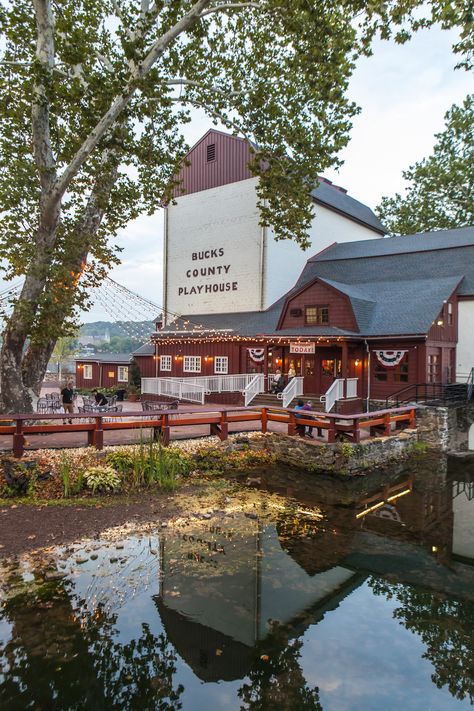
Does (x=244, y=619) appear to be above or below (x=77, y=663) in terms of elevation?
below

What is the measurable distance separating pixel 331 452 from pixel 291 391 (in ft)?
21.5

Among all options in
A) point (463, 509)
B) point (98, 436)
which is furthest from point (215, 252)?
point (463, 509)

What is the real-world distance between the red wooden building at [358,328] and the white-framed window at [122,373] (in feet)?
21.5

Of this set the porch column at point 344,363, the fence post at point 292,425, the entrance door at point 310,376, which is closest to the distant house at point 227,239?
the entrance door at point 310,376

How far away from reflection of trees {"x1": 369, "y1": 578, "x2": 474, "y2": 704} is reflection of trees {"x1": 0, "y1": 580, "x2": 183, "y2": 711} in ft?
9.82

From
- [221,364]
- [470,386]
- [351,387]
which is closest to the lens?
[470,386]

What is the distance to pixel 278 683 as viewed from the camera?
445 centimetres

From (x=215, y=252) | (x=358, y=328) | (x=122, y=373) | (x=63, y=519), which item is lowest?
(x=63, y=519)

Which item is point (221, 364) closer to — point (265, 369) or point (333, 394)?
point (265, 369)

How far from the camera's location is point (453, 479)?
13.3 meters

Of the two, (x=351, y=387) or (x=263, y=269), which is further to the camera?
(x=263, y=269)

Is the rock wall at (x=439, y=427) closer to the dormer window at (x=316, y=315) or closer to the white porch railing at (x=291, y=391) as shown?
the white porch railing at (x=291, y=391)

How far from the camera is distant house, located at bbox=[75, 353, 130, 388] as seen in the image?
103ft

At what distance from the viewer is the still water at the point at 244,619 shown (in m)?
4.33
